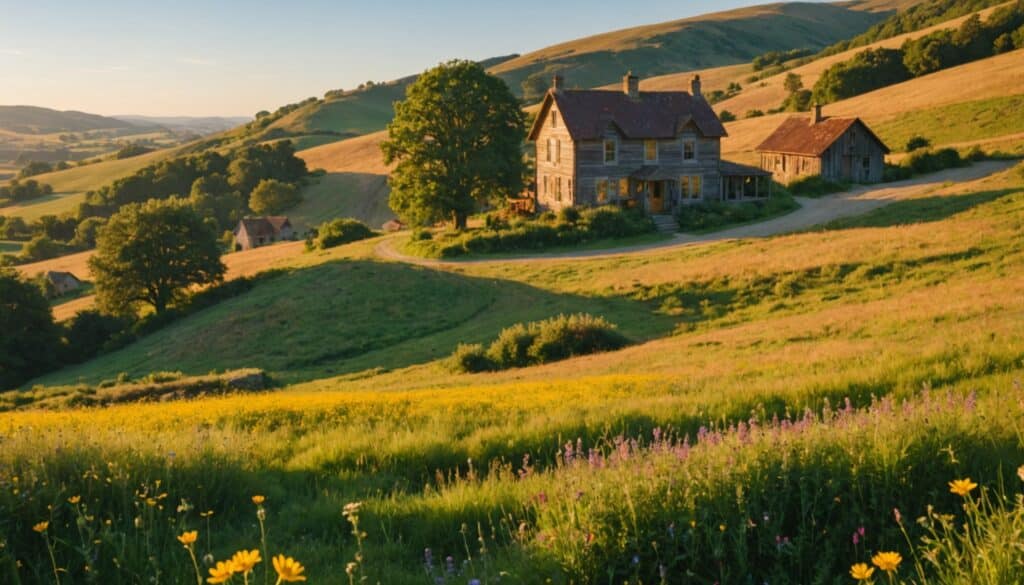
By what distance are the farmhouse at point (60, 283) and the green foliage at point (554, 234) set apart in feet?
173

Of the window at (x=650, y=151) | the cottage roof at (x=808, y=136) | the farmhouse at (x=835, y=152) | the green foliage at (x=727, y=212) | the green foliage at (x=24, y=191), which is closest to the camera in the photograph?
the green foliage at (x=727, y=212)

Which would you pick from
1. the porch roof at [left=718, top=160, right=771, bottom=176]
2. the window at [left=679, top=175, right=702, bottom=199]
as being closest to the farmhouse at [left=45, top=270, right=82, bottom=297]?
the window at [left=679, top=175, right=702, bottom=199]

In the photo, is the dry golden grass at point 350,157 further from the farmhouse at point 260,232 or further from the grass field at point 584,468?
the grass field at point 584,468

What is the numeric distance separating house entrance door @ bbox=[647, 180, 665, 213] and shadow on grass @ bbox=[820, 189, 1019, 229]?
48.6 ft

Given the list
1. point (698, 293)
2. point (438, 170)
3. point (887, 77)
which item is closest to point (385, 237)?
point (438, 170)

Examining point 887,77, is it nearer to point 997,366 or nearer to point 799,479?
point 997,366

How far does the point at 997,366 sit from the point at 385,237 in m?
62.0

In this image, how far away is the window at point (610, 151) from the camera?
59500 millimetres

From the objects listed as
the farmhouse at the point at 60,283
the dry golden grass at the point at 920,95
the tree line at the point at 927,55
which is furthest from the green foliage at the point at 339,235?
the tree line at the point at 927,55

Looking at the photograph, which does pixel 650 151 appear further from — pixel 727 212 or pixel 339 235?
pixel 339 235

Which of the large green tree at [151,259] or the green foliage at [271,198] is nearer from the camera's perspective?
the large green tree at [151,259]

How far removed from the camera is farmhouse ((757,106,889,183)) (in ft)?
216

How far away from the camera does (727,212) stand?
5772cm

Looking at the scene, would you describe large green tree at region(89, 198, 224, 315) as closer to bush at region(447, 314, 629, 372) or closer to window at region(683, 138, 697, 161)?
bush at region(447, 314, 629, 372)
